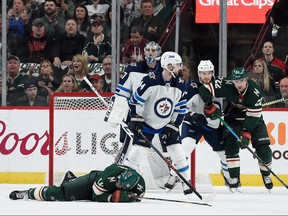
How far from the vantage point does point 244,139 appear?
853 cm

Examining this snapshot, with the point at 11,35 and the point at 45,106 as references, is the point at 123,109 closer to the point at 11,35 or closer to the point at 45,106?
the point at 45,106

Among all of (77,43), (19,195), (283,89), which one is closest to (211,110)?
(283,89)

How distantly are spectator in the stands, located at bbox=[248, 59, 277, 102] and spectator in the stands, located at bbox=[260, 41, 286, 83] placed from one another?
0.14ft

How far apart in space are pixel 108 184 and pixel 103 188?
55 mm

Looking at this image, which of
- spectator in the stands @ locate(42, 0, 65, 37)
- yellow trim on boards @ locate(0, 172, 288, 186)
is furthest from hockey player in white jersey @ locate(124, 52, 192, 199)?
spectator in the stands @ locate(42, 0, 65, 37)

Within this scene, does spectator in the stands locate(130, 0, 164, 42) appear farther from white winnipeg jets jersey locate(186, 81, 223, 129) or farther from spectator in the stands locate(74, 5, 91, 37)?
white winnipeg jets jersey locate(186, 81, 223, 129)

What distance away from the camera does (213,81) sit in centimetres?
865

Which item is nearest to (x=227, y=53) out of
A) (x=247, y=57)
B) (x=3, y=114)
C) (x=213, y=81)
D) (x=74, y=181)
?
(x=247, y=57)

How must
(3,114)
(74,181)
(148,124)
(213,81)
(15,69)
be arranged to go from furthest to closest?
(15,69), (3,114), (213,81), (148,124), (74,181)

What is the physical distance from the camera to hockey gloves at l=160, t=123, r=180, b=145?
795 cm

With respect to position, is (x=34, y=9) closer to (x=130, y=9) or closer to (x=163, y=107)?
(x=130, y=9)

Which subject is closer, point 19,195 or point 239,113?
point 19,195

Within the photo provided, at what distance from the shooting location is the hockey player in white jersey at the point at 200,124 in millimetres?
8578

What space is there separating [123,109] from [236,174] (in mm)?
1261
